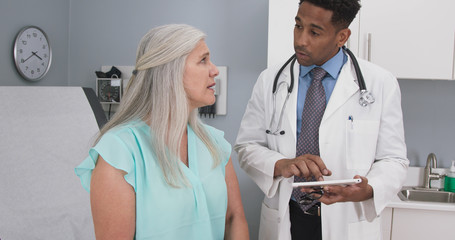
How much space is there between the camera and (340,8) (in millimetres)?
1390

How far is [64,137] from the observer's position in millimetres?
1875

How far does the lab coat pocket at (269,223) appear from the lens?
60.1 inches

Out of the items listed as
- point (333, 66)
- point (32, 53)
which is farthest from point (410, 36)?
point (32, 53)

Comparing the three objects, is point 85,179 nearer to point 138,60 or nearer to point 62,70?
point 138,60

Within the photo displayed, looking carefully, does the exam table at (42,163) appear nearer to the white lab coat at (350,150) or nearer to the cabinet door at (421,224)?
the white lab coat at (350,150)

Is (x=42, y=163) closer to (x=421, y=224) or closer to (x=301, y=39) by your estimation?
(x=301, y=39)

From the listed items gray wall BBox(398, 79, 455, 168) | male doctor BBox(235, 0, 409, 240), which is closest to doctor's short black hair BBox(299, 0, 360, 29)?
male doctor BBox(235, 0, 409, 240)

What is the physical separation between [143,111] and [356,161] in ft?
2.65

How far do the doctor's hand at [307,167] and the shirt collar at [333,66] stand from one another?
0.40 m

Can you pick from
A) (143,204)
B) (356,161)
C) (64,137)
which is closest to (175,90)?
(143,204)

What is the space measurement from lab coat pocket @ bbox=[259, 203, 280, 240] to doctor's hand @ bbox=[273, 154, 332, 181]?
10.8 inches

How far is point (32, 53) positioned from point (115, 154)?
5.76 feet

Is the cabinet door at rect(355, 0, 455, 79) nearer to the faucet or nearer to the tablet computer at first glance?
the faucet

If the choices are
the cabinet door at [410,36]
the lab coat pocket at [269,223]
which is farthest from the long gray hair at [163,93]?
the cabinet door at [410,36]
